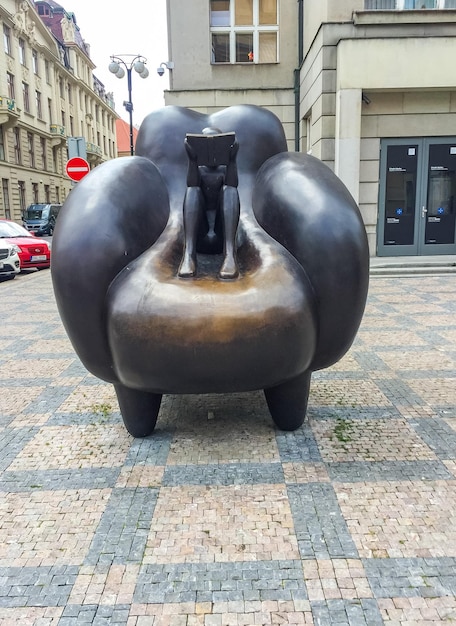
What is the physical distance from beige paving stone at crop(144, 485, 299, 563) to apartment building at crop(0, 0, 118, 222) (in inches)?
1631

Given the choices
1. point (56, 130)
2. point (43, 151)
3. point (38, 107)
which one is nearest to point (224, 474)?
point (43, 151)

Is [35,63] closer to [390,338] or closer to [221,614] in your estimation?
[390,338]

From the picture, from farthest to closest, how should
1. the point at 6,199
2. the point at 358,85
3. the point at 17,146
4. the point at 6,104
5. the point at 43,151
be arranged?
1. the point at 43,151
2. the point at 17,146
3. the point at 6,199
4. the point at 6,104
5. the point at 358,85

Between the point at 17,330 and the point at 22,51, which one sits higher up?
the point at 22,51

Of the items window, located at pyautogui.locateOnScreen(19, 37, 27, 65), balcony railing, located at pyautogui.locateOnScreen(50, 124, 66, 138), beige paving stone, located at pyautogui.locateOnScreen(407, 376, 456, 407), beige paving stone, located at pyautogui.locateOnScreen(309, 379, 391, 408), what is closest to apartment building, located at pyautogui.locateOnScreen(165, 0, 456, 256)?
beige paving stone, located at pyautogui.locateOnScreen(407, 376, 456, 407)

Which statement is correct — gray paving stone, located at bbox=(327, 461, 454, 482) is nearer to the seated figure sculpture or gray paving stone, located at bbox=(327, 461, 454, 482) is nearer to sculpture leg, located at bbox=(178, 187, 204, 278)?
the seated figure sculpture

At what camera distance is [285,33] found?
1711 cm

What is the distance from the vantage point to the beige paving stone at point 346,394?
483 centimetres

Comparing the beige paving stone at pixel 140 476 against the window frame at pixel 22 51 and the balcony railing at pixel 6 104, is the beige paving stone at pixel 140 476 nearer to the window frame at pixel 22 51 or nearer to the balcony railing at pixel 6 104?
the balcony railing at pixel 6 104

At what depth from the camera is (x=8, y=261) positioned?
14.0m

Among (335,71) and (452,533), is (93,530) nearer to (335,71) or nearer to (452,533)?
(452,533)

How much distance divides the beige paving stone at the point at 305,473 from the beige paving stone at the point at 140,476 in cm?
82

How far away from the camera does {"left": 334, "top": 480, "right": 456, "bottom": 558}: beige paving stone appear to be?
2797 mm

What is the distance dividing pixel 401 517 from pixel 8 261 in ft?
42.3
